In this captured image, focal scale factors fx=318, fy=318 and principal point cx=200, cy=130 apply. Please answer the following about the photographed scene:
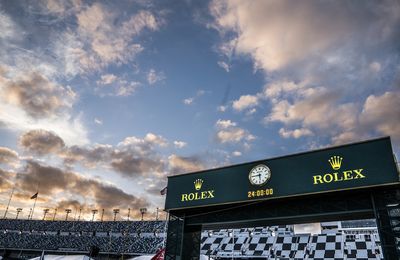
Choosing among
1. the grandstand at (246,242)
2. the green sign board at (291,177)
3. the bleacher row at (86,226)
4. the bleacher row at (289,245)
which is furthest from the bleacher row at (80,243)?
the green sign board at (291,177)

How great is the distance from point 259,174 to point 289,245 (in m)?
20.2

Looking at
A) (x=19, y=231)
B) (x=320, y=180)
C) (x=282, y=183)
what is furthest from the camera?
(x=19, y=231)

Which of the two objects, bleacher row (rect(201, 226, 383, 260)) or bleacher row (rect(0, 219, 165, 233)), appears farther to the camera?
bleacher row (rect(0, 219, 165, 233))

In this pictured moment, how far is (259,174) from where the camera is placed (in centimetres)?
1636

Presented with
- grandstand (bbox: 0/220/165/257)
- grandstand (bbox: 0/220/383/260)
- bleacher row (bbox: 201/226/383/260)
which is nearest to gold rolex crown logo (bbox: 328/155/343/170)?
grandstand (bbox: 0/220/383/260)

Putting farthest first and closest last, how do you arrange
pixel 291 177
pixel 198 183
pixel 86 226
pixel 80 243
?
1. pixel 86 226
2. pixel 80 243
3. pixel 198 183
4. pixel 291 177

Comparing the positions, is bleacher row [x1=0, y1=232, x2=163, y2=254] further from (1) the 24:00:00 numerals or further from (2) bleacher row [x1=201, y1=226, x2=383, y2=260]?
(1) the 24:00:00 numerals

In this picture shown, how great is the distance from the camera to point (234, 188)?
1686 centimetres

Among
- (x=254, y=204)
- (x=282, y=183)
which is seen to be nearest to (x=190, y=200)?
(x=254, y=204)

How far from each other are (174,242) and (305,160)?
8970 millimetres

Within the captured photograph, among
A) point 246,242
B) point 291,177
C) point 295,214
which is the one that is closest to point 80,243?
point 246,242

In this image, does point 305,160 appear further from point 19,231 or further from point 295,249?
point 19,231

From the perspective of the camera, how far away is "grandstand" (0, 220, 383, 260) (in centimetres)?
2991

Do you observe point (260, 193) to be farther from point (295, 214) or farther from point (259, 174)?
point (295, 214)
